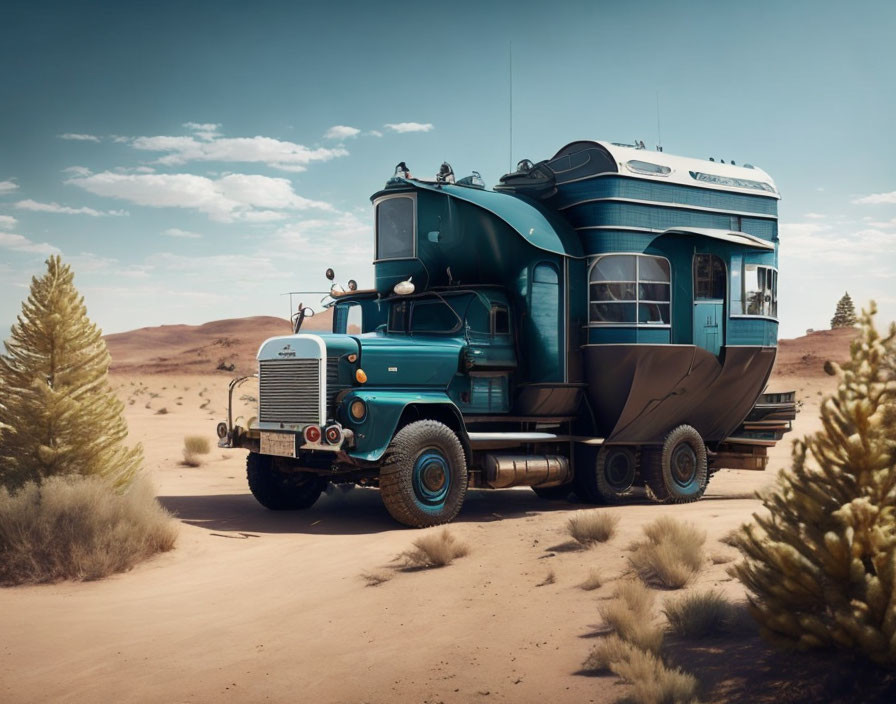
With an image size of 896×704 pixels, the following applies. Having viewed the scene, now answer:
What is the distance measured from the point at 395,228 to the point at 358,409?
12.4 ft

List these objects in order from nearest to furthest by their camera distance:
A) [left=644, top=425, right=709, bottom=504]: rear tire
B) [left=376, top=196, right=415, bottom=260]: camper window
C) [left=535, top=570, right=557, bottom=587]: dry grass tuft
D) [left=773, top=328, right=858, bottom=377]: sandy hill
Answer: [left=535, top=570, right=557, bottom=587]: dry grass tuft < [left=376, top=196, right=415, bottom=260]: camper window < [left=644, top=425, right=709, bottom=504]: rear tire < [left=773, top=328, right=858, bottom=377]: sandy hill

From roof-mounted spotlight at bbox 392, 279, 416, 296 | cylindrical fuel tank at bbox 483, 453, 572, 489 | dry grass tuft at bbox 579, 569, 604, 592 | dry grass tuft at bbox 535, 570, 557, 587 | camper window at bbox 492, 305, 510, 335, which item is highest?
roof-mounted spotlight at bbox 392, 279, 416, 296

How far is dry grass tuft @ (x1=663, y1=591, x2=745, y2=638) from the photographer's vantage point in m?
6.78

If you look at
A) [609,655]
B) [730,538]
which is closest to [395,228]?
[730,538]

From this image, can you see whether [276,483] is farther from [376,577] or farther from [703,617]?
[703,617]

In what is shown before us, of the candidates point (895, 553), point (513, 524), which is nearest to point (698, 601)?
point (895, 553)

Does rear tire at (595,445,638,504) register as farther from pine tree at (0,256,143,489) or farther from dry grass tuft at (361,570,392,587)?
pine tree at (0,256,143,489)

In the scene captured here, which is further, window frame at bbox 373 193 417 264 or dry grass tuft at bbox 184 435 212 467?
dry grass tuft at bbox 184 435 212 467

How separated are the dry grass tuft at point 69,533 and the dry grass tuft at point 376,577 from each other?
3.04m

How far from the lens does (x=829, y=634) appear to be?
219 inches

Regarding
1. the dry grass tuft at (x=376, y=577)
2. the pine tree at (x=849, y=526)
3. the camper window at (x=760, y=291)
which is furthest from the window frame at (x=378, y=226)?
the pine tree at (x=849, y=526)

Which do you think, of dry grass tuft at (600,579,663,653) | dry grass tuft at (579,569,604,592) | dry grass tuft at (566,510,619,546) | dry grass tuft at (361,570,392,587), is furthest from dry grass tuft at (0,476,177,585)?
dry grass tuft at (600,579,663,653)

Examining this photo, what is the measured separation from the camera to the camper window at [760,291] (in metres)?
16.3

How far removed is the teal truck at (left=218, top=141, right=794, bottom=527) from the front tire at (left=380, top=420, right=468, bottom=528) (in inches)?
1.0
